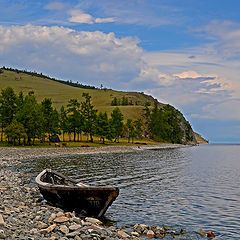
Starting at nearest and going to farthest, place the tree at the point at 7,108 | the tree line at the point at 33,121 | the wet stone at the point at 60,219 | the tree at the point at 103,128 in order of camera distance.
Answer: the wet stone at the point at 60,219
the tree line at the point at 33,121
the tree at the point at 7,108
the tree at the point at 103,128

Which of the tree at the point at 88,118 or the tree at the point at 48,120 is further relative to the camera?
the tree at the point at 88,118

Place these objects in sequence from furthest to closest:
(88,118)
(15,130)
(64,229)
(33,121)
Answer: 1. (88,118)
2. (33,121)
3. (15,130)
4. (64,229)

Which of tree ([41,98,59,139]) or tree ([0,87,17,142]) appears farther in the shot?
tree ([41,98,59,139])

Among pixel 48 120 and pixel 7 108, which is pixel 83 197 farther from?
pixel 48 120

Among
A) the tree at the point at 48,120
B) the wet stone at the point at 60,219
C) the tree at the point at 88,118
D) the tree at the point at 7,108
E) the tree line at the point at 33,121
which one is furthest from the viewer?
the tree at the point at 88,118

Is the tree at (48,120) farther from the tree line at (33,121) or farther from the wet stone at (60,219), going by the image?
the wet stone at (60,219)

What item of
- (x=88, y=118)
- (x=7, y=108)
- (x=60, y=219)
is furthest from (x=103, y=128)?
(x=60, y=219)

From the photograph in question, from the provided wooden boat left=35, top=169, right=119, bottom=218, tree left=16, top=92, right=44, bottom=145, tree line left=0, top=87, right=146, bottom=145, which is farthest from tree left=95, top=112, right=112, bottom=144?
wooden boat left=35, top=169, right=119, bottom=218

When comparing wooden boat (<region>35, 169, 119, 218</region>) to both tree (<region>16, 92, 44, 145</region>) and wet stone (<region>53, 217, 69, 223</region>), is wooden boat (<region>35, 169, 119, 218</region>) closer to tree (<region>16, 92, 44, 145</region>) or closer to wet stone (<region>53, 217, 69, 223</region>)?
wet stone (<region>53, 217, 69, 223</region>)

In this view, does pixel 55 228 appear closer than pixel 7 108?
Yes

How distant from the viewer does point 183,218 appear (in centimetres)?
1989

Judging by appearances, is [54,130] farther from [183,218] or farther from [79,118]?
[183,218]

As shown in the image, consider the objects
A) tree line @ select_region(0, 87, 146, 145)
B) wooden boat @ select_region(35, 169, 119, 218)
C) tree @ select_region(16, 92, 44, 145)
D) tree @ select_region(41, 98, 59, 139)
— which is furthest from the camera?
tree @ select_region(41, 98, 59, 139)

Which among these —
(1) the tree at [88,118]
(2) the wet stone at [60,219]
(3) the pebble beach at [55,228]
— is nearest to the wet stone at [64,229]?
(3) the pebble beach at [55,228]
